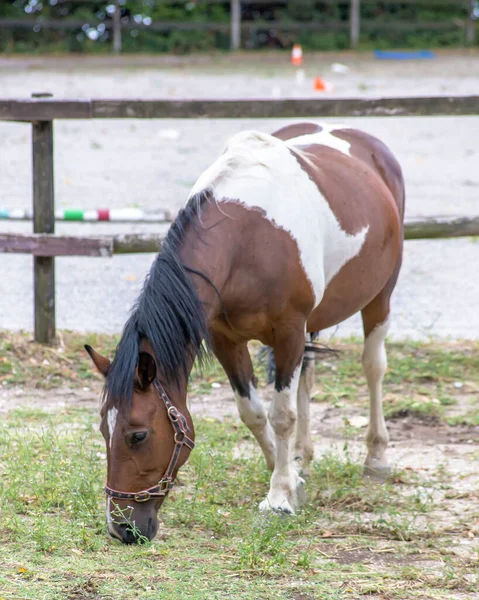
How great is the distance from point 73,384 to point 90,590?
260 centimetres

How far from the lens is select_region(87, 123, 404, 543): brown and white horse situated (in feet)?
10.6

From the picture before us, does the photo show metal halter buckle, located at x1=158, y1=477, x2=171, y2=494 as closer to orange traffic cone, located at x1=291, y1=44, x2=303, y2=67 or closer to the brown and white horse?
the brown and white horse

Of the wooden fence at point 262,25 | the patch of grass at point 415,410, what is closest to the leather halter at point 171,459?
the patch of grass at point 415,410

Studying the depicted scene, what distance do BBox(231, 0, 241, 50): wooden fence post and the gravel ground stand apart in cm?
110

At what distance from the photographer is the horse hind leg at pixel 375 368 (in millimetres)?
4641

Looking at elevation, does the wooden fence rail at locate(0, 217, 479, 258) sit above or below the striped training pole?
above

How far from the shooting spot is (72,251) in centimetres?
589

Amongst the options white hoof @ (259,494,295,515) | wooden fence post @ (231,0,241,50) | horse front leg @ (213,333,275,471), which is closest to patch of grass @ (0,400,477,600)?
white hoof @ (259,494,295,515)

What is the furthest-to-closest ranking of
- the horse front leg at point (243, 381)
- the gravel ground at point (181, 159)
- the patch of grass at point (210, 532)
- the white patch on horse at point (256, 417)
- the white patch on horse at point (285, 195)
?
the gravel ground at point (181, 159), the white patch on horse at point (256, 417), the horse front leg at point (243, 381), the white patch on horse at point (285, 195), the patch of grass at point (210, 532)

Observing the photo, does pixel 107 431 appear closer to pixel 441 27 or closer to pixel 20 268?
pixel 20 268

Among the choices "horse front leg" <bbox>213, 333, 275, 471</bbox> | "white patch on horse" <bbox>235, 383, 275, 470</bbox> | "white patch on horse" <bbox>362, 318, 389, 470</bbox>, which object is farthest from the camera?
"white patch on horse" <bbox>362, 318, 389, 470</bbox>

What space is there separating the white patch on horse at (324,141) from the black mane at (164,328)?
1486 millimetres

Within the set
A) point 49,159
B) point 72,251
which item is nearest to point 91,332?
point 72,251

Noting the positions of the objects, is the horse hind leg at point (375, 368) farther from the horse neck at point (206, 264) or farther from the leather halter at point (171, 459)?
the leather halter at point (171, 459)
